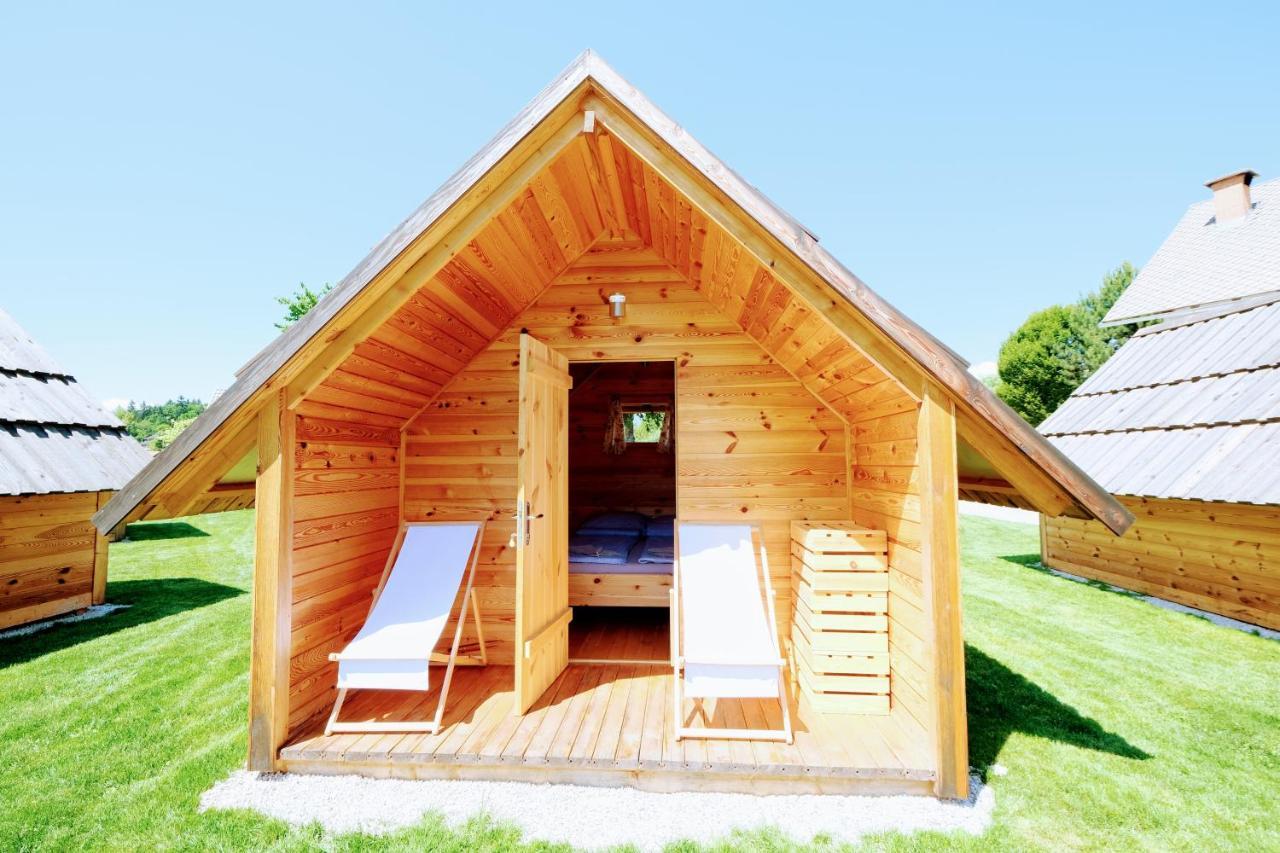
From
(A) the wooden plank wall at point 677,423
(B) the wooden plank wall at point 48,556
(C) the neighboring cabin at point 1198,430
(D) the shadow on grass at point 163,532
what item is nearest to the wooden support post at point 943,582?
(A) the wooden plank wall at point 677,423

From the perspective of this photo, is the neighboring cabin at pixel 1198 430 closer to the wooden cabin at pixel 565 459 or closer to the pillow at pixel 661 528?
the wooden cabin at pixel 565 459

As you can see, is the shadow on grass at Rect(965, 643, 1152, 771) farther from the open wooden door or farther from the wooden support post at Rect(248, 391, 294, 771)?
the wooden support post at Rect(248, 391, 294, 771)

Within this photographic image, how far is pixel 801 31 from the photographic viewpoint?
5.60 m

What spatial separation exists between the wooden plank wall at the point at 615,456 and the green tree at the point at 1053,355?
17.8m

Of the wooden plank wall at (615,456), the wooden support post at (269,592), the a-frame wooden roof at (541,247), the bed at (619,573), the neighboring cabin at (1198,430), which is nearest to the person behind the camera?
the a-frame wooden roof at (541,247)

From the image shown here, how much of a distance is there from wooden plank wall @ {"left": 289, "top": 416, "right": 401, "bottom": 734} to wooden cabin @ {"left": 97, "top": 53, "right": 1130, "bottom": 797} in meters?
0.02

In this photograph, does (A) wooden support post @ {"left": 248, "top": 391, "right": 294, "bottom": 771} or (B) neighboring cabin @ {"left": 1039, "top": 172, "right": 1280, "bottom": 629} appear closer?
(A) wooden support post @ {"left": 248, "top": 391, "right": 294, "bottom": 771}

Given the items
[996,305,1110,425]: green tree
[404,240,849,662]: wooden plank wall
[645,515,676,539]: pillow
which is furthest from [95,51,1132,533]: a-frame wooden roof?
[996,305,1110,425]: green tree

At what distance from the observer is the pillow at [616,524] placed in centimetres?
530

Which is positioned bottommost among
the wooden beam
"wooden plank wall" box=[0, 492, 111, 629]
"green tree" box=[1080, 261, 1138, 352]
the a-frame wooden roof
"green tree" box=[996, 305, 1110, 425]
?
"wooden plank wall" box=[0, 492, 111, 629]

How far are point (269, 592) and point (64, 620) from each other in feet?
16.1

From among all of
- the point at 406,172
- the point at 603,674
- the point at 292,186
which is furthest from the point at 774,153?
the point at 292,186

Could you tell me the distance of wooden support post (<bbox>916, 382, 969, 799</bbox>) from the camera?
230cm

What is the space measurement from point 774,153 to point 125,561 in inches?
476
